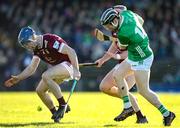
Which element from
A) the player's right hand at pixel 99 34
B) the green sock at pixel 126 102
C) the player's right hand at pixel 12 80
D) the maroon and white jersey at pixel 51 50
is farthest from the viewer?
the player's right hand at pixel 99 34

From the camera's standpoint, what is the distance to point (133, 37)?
1495cm

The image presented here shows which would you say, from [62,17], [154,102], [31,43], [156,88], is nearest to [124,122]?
[154,102]

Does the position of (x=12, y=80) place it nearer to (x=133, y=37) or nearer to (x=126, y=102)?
(x=126, y=102)

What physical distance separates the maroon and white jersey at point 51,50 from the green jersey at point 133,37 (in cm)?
169

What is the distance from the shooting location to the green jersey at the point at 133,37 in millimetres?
14867

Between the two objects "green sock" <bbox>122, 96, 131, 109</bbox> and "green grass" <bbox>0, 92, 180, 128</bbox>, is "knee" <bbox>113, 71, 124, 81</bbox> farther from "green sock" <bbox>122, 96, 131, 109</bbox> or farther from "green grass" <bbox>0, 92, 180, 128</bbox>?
"green grass" <bbox>0, 92, 180, 128</bbox>

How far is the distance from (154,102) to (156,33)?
66.6 feet

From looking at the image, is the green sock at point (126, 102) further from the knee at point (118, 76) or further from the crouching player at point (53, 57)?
the crouching player at point (53, 57)

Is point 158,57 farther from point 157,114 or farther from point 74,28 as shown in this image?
point 157,114

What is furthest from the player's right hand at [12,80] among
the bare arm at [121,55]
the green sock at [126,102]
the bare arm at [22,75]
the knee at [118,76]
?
the green sock at [126,102]

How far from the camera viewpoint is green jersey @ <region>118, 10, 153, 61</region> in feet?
48.8

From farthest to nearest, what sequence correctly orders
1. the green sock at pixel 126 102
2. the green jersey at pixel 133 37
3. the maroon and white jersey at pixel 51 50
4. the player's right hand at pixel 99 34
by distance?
1. the player's right hand at pixel 99 34
2. the maroon and white jersey at pixel 51 50
3. the green sock at pixel 126 102
4. the green jersey at pixel 133 37

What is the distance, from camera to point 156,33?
35.2 metres

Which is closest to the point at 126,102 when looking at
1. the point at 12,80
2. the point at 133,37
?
the point at 133,37
